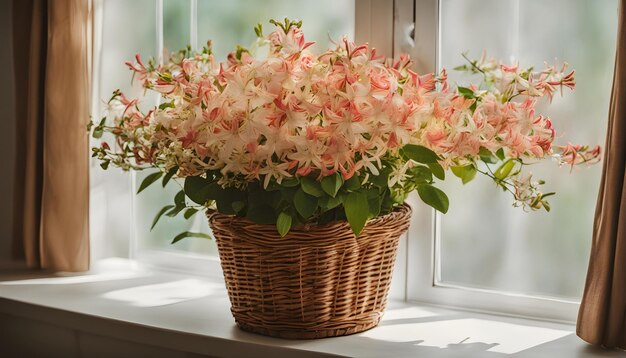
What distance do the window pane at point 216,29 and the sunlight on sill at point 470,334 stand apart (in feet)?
2.22

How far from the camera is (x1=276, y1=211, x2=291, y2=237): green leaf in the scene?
1306 millimetres

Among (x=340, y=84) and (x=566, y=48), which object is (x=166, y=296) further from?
(x=566, y=48)

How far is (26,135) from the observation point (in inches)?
84.6

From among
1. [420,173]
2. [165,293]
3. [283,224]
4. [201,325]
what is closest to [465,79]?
[420,173]

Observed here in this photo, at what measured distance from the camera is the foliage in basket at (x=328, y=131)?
4.14 ft

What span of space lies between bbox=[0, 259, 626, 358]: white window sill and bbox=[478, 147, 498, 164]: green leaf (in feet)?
1.13

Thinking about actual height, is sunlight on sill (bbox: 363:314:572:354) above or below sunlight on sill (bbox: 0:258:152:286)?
below

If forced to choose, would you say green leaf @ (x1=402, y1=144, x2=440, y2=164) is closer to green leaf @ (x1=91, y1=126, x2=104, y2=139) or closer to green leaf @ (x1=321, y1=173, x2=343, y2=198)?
green leaf @ (x1=321, y1=173, x2=343, y2=198)

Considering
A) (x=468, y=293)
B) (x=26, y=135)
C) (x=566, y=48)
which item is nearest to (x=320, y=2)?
(x=566, y=48)

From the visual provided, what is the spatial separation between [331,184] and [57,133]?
105cm

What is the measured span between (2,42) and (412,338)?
1.44m

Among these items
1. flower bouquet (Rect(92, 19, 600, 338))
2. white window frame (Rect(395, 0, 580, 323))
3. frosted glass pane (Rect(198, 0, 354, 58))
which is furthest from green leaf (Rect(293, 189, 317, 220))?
frosted glass pane (Rect(198, 0, 354, 58))

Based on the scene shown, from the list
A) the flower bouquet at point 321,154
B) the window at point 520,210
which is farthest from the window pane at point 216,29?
the flower bouquet at point 321,154

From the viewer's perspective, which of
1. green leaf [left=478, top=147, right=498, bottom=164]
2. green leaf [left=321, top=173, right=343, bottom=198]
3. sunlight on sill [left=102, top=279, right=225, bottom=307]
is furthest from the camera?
sunlight on sill [left=102, top=279, right=225, bottom=307]
